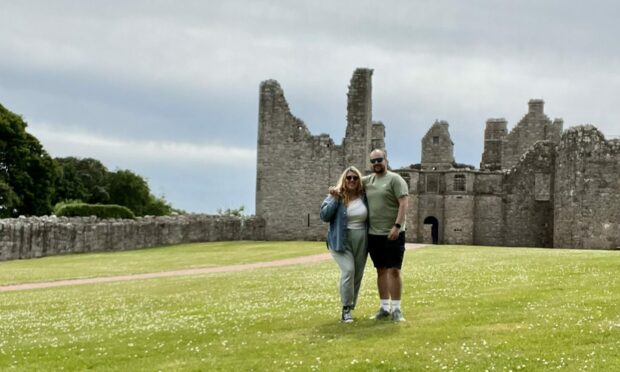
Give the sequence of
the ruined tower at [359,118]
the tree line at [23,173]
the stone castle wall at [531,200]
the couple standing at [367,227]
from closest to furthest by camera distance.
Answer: the couple standing at [367,227], the stone castle wall at [531,200], the ruined tower at [359,118], the tree line at [23,173]

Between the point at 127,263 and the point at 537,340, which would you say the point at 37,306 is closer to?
the point at 537,340

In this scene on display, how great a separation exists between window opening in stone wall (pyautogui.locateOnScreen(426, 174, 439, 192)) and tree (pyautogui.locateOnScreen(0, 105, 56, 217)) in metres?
32.7

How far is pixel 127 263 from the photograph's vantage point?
33156 mm

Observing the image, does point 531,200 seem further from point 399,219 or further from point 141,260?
point 399,219

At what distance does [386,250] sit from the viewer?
1223 cm

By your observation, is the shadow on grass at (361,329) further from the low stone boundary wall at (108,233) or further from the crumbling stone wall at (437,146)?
the crumbling stone wall at (437,146)

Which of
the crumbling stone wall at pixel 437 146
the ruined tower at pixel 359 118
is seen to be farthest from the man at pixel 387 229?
the crumbling stone wall at pixel 437 146

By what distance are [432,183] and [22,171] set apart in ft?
114

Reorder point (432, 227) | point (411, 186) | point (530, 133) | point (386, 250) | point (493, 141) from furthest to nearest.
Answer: point (493, 141) < point (530, 133) < point (432, 227) < point (411, 186) < point (386, 250)

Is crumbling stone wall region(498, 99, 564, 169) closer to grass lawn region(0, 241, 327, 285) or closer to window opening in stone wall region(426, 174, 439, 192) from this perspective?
window opening in stone wall region(426, 174, 439, 192)

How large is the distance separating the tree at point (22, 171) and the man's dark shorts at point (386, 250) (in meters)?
53.3

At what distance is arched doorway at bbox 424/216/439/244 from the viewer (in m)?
51.8

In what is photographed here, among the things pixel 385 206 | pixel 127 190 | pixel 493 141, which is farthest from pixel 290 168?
pixel 127 190

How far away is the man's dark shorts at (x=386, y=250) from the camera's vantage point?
40.0ft
